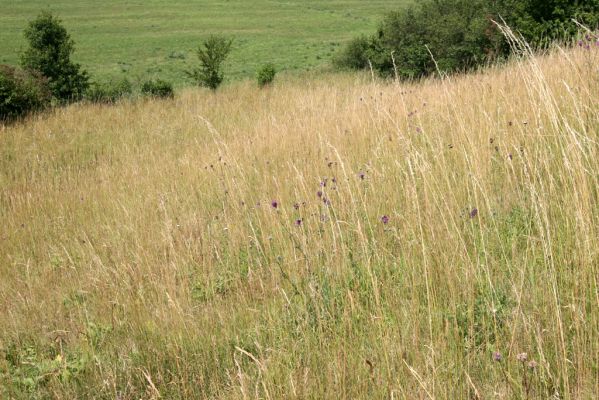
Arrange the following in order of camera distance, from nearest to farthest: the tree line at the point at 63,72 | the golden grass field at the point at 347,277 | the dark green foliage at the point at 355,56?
the golden grass field at the point at 347,277
the tree line at the point at 63,72
the dark green foliage at the point at 355,56

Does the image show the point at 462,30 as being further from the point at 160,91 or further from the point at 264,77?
the point at 160,91

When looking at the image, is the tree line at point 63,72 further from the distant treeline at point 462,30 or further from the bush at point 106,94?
the distant treeline at point 462,30

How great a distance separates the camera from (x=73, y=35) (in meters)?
46.9

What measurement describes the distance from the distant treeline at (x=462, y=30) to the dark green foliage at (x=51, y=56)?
8869mm

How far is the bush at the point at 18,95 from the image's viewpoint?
1093 centimetres

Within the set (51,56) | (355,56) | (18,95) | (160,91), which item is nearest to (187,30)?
(355,56)

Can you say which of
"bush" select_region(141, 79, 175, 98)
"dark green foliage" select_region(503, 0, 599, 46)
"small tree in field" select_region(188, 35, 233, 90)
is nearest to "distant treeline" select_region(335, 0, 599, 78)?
"dark green foliage" select_region(503, 0, 599, 46)

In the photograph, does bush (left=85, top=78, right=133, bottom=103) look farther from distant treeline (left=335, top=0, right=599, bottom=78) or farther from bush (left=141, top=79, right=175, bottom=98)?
distant treeline (left=335, top=0, right=599, bottom=78)

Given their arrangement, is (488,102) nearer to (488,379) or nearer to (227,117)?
(488,379)

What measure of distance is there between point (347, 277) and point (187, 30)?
52.8 metres

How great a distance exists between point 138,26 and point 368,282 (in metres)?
56.8

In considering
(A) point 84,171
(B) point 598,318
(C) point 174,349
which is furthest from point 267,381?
(A) point 84,171

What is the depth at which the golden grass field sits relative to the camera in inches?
65.3

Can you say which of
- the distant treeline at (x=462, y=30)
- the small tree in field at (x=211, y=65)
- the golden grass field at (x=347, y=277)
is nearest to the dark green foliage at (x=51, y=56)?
the small tree in field at (x=211, y=65)
